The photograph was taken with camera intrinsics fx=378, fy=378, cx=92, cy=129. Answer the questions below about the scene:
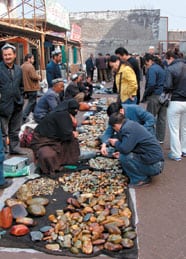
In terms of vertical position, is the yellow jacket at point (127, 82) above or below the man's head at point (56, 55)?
below

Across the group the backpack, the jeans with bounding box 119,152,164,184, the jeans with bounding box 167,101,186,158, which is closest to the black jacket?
the backpack

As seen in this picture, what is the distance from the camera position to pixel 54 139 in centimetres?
588

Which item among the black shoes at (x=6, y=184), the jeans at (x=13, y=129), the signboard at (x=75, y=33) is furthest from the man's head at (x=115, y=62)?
the signboard at (x=75, y=33)

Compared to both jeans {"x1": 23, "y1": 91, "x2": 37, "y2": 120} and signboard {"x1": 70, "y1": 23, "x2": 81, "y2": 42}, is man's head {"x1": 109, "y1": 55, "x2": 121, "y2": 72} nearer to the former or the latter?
jeans {"x1": 23, "y1": 91, "x2": 37, "y2": 120}

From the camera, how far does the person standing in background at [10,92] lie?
5984 millimetres

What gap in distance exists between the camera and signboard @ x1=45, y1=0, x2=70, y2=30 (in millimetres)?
18906

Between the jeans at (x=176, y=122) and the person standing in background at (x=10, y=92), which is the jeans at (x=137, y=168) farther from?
the person standing in background at (x=10, y=92)

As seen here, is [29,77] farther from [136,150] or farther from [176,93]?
[136,150]

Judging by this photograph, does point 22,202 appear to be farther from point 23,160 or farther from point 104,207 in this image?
point 23,160

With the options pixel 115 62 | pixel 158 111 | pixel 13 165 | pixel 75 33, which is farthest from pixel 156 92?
pixel 75 33

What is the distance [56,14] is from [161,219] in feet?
59.3

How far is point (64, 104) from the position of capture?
5984 mm

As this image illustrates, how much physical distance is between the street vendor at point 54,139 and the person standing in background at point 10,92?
0.76 metres

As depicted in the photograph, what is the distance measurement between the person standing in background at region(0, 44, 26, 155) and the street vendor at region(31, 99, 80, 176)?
76 cm
